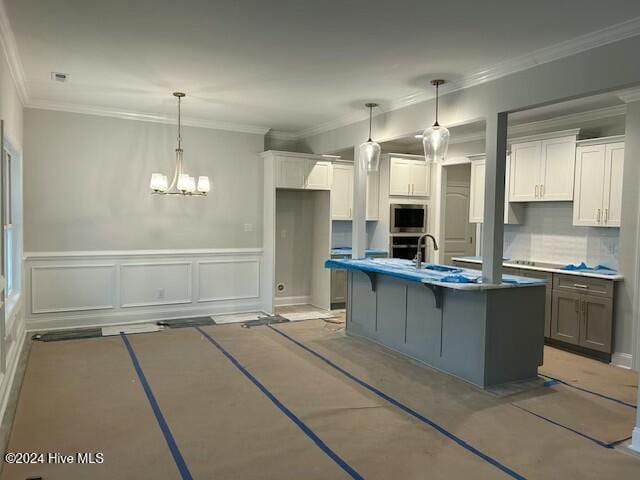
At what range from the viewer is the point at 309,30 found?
10.6ft

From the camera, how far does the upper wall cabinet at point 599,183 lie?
193 inches

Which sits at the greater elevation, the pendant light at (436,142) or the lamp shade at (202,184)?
the pendant light at (436,142)

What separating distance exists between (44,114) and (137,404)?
3.77 metres

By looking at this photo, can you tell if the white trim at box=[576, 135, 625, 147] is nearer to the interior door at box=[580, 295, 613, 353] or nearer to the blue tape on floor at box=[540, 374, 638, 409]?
the interior door at box=[580, 295, 613, 353]

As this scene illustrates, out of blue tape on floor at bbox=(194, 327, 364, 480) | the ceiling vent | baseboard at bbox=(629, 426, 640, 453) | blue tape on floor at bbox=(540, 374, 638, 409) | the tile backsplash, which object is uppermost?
the ceiling vent

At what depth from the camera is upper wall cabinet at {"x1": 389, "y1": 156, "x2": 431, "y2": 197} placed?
7.12 metres

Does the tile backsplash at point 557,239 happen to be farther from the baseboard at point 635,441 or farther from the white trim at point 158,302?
the white trim at point 158,302

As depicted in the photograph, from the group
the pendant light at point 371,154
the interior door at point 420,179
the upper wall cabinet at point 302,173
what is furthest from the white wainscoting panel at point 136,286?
the interior door at point 420,179

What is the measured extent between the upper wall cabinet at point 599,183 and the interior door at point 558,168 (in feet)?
0.27

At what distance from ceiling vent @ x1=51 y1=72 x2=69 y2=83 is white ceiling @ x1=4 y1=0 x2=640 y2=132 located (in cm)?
6

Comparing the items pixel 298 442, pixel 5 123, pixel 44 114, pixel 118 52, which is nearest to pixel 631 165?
pixel 298 442

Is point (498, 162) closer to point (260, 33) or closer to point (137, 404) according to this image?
point (260, 33)

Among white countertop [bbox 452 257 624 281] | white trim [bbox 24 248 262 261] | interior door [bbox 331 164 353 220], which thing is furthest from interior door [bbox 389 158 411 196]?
white trim [bbox 24 248 262 261]

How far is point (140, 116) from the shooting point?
5.94 meters
